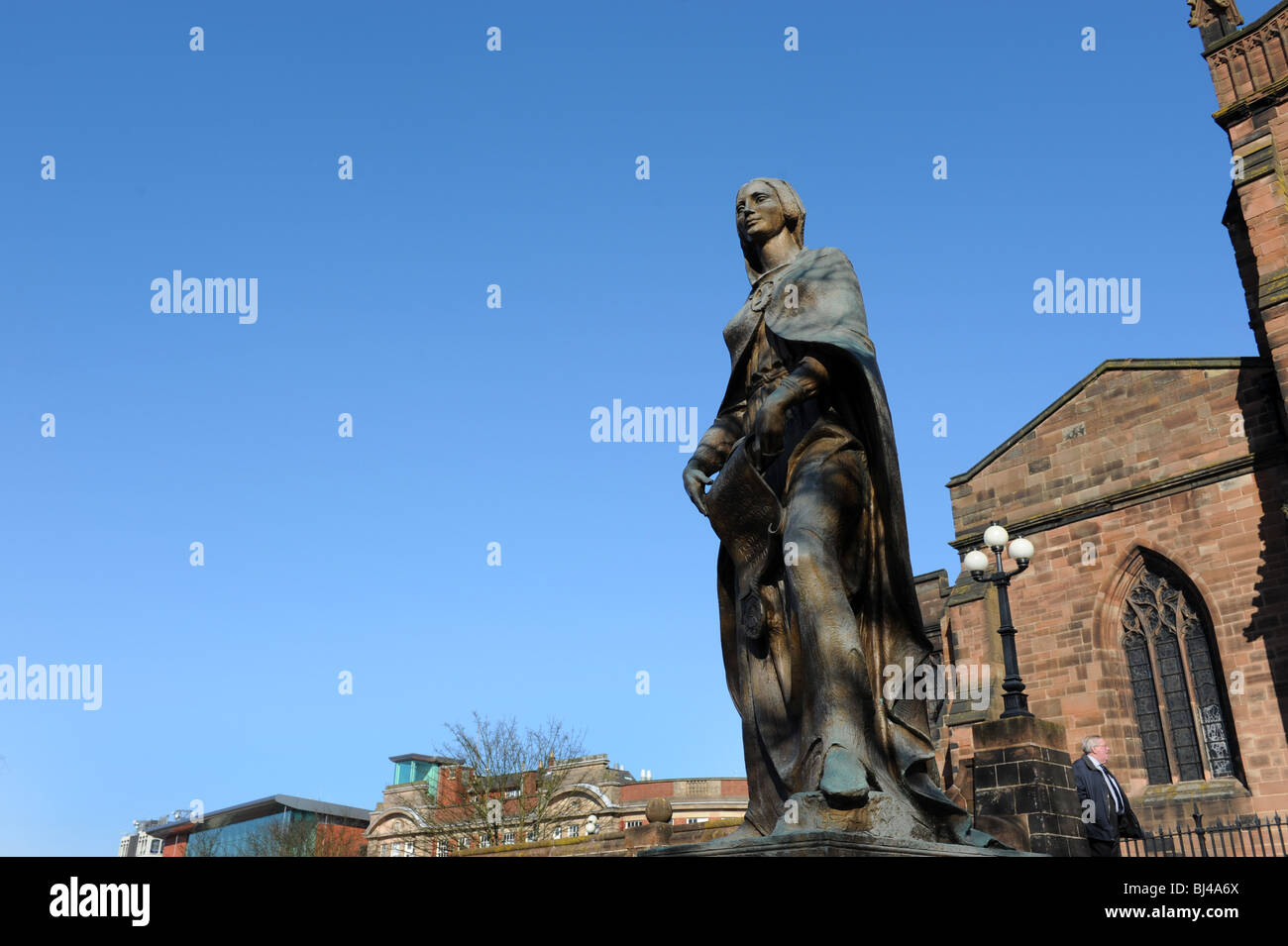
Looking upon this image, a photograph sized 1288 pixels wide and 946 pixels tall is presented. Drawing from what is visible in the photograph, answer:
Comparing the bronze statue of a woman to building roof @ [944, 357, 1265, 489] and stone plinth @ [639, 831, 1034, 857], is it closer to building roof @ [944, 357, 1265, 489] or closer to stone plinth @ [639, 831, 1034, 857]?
stone plinth @ [639, 831, 1034, 857]

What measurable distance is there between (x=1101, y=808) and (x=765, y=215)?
9.24 m

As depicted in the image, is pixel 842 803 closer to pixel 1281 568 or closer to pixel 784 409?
pixel 784 409

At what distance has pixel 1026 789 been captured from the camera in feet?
37.7

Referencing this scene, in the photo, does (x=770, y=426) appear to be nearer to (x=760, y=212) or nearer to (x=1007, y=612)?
(x=760, y=212)

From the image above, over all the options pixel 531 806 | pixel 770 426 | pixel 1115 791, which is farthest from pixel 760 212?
pixel 531 806

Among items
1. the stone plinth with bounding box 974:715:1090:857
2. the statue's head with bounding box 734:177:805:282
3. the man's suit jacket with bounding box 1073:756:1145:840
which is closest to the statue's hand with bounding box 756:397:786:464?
the statue's head with bounding box 734:177:805:282

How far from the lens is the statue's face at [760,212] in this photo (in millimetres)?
4652

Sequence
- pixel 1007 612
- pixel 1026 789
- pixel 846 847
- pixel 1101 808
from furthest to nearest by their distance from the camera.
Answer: pixel 1007 612, pixel 1026 789, pixel 1101 808, pixel 846 847

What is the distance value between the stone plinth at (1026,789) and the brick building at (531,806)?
2233cm

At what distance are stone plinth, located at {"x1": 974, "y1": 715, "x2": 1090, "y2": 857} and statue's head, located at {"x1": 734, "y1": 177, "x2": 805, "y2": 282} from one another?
9086mm

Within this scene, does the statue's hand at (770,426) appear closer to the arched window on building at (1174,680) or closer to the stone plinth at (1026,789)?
the stone plinth at (1026,789)

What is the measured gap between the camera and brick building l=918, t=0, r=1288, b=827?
19.1m

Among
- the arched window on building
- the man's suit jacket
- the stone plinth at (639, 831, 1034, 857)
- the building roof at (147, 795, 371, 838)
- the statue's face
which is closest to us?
the stone plinth at (639, 831, 1034, 857)

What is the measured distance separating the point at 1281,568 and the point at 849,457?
19221 millimetres
